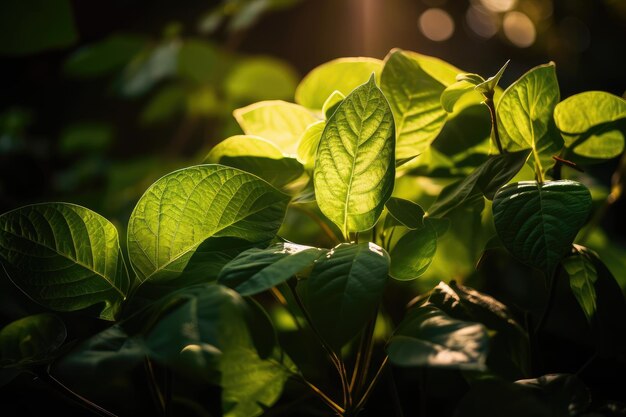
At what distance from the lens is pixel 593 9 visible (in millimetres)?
3230

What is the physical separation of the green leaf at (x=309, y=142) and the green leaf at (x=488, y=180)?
11 centimetres

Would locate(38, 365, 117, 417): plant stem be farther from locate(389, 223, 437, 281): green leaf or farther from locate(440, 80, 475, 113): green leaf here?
locate(440, 80, 475, 113): green leaf

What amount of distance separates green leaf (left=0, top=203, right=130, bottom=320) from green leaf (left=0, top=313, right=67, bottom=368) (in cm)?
4

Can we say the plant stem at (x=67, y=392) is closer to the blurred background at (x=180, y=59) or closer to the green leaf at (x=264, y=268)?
the green leaf at (x=264, y=268)

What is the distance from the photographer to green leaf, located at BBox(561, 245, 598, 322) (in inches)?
14.8

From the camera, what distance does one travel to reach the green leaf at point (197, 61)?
1234 mm

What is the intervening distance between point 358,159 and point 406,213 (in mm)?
59

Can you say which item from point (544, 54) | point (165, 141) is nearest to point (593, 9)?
point (544, 54)

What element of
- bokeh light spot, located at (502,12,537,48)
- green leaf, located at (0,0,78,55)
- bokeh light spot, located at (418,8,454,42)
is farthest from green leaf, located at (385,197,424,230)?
bokeh light spot, located at (502,12,537,48)

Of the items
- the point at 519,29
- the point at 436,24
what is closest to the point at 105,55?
the point at 436,24

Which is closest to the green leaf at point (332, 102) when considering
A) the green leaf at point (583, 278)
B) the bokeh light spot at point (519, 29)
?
the green leaf at point (583, 278)

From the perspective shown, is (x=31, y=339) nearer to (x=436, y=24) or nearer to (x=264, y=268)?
(x=264, y=268)

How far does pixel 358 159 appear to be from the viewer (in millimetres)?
345

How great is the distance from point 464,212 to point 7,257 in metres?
0.39
